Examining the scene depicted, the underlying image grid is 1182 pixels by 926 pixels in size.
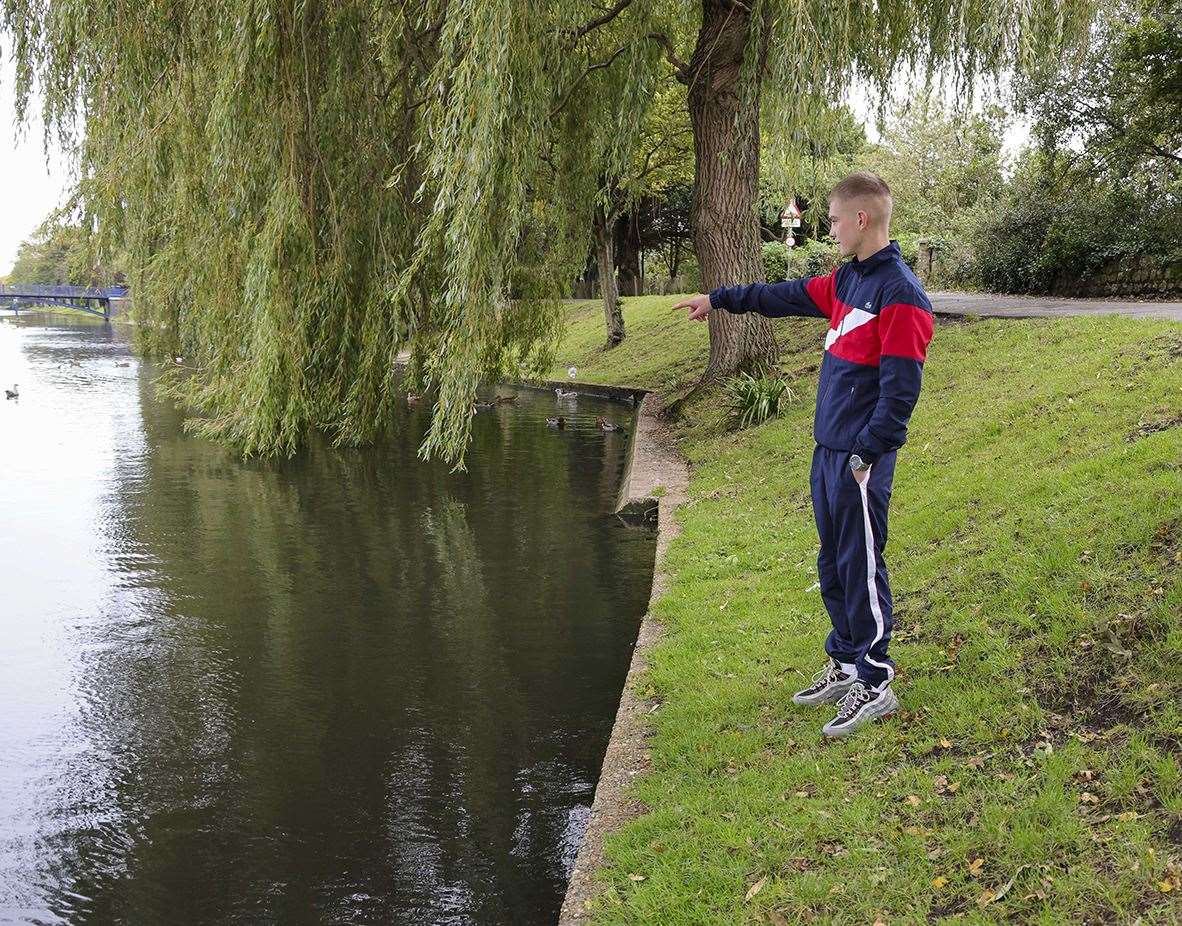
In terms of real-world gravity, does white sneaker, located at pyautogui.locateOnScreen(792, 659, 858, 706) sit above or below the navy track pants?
below

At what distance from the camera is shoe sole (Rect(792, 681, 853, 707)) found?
475 centimetres

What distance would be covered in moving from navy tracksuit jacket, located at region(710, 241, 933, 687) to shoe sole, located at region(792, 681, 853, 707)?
0.17m

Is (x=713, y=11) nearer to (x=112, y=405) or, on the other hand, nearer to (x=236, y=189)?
(x=236, y=189)

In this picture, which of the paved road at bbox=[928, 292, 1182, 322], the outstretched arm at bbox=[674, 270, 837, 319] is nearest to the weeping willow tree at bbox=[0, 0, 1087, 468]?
the paved road at bbox=[928, 292, 1182, 322]

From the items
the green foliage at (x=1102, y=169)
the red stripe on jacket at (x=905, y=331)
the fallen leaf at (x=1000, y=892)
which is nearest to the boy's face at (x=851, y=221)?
the red stripe on jacket at (x=905, y=331)

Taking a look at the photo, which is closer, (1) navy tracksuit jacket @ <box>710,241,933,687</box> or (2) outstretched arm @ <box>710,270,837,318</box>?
(1) navy tracksuit jacket @ <box>710,241,933,687</box>

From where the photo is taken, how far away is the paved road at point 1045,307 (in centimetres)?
1291

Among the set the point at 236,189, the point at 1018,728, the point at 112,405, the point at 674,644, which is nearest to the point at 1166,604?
the point at 1018,728

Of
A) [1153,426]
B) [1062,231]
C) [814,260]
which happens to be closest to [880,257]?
[1153,426]

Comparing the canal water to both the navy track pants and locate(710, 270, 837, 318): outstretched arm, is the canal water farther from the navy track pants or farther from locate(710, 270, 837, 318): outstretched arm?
locate(710, 270, 837, 318): outstretched arm

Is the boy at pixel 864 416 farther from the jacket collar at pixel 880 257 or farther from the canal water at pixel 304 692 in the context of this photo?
the canal water at pixel 304 692

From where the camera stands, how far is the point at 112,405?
70.7 ft

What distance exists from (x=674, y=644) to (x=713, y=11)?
398 inches

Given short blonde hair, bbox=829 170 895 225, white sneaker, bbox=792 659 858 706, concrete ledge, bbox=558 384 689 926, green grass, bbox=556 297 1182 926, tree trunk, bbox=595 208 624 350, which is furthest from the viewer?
tree trunk, bbox=595 208 624 350
